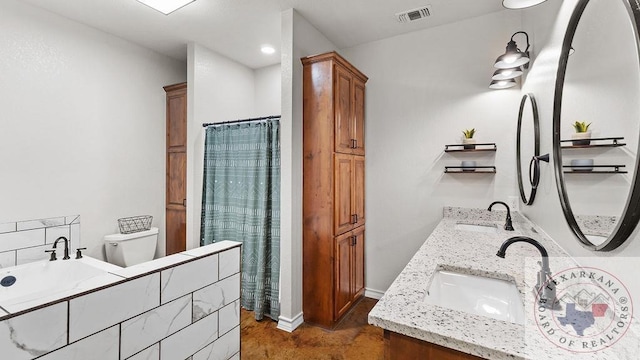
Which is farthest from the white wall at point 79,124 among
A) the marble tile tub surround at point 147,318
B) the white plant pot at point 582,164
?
the white plant pot at point 582,164

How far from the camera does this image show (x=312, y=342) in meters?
2.19

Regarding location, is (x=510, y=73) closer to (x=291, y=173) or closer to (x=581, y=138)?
(x=581, y=138)

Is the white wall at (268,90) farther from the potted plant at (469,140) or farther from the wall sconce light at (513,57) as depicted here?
the wall sconce light at (513,57)

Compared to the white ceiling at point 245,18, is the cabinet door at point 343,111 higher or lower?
lower

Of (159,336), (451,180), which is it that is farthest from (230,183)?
(451,180)

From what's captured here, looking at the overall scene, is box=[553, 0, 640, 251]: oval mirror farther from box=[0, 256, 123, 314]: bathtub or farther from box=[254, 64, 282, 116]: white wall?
box=[254, 64, 282, 116]: white wall

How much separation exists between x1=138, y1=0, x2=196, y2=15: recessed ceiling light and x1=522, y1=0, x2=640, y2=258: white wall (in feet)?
7.75

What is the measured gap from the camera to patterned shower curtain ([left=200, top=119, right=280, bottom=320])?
257 centimetres

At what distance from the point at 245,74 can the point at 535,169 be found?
3.26m

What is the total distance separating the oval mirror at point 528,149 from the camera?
1.72 metres

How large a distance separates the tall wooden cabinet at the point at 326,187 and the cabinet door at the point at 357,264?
14 cm

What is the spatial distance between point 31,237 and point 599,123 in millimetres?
3462

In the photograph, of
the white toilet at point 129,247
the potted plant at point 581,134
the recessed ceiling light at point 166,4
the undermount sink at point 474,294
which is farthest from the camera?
the white toilet at point 129,247

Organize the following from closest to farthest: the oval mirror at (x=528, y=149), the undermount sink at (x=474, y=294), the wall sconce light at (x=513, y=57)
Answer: the undermount sink at (x=474, y=294) < the oval mirror at (x=528, y=149) < the wall sconce light at (x=513, y=57)
